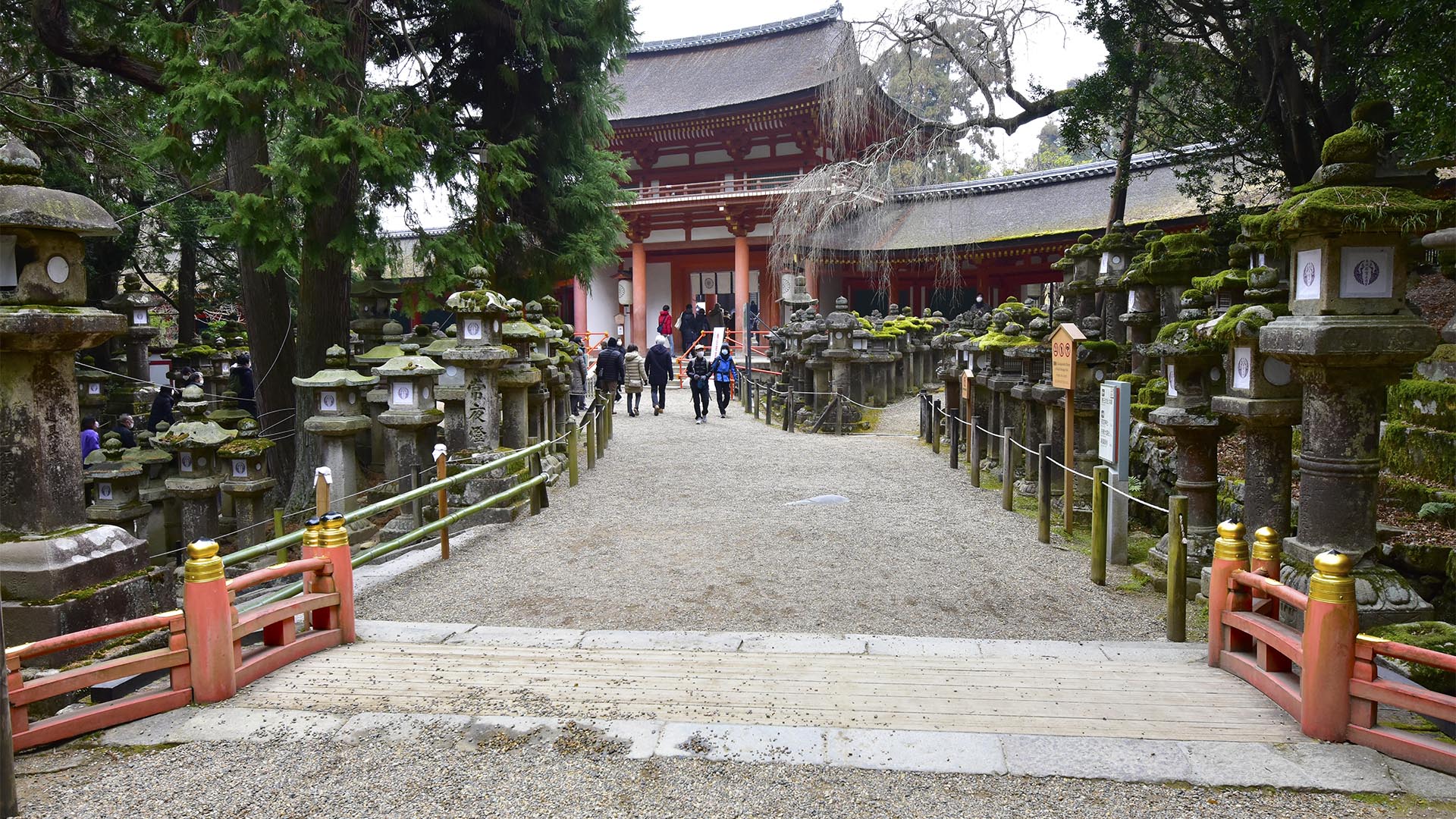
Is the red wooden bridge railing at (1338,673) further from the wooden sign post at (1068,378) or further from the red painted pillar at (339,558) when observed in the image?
the red painted pillar at (339,558)

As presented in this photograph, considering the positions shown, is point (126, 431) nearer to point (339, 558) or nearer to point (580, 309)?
point (339, 558)

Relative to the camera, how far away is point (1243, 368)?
16.5 ft

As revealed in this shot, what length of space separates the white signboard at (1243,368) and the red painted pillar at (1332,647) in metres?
1.90

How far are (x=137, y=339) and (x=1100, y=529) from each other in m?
15.8

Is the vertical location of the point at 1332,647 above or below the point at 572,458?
above

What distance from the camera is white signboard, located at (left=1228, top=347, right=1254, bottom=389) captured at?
494cm

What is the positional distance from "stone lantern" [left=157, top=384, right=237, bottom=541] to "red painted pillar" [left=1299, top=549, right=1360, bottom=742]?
9720 mm

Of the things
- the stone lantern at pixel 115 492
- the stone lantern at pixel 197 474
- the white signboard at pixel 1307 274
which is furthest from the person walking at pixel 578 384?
the white signboard at pixel 1307 274

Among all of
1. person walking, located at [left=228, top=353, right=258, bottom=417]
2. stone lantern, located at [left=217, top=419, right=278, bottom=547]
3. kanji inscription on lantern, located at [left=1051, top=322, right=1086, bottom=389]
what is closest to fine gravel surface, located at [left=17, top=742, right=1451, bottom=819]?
kanji inscription on lantern, located at [left=1051, top=322, right=1086, bottom=389]

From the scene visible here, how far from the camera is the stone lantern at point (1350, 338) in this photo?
410cm

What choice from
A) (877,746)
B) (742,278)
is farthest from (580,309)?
(877,746)

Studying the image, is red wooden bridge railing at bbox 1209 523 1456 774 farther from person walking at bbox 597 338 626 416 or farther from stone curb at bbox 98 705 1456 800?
person walking at bbox 597 338 626 416

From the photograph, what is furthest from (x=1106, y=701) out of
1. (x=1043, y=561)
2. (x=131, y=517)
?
(x=131, y=517)

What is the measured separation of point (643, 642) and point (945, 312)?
21.6 m
